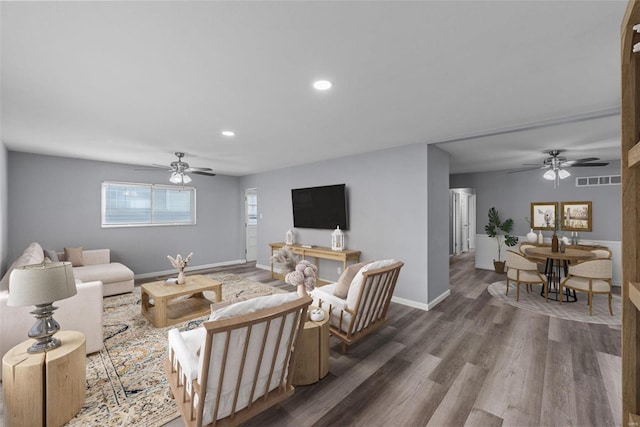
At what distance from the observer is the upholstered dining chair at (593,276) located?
3.61 meters

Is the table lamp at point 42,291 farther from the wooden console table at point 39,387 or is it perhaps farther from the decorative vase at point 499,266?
the decorative vase at point 499,266

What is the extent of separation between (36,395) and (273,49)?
8.98 feet

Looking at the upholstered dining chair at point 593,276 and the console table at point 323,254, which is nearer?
the upholstered dining chair at point 593,276

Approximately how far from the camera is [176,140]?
3.89 m

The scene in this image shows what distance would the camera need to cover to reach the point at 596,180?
213 inches

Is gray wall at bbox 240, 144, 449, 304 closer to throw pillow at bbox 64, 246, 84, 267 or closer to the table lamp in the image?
the table lamp

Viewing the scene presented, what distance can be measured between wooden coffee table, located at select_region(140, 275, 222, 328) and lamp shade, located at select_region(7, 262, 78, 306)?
1556mm

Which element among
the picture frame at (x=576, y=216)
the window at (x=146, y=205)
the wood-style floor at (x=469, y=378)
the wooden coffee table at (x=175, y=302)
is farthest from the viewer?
the window at (x=146, y=205)

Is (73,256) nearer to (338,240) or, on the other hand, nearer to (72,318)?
(72,318)

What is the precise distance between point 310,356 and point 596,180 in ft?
21.8

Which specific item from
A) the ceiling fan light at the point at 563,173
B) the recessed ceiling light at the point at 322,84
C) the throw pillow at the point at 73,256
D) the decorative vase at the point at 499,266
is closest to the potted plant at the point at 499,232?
the decorative vase at the point at 499,266

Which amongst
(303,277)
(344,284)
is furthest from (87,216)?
(344,284)

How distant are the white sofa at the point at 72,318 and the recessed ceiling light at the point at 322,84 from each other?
2913 mm

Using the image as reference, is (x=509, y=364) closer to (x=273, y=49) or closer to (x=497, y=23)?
(x=497, y=23)
